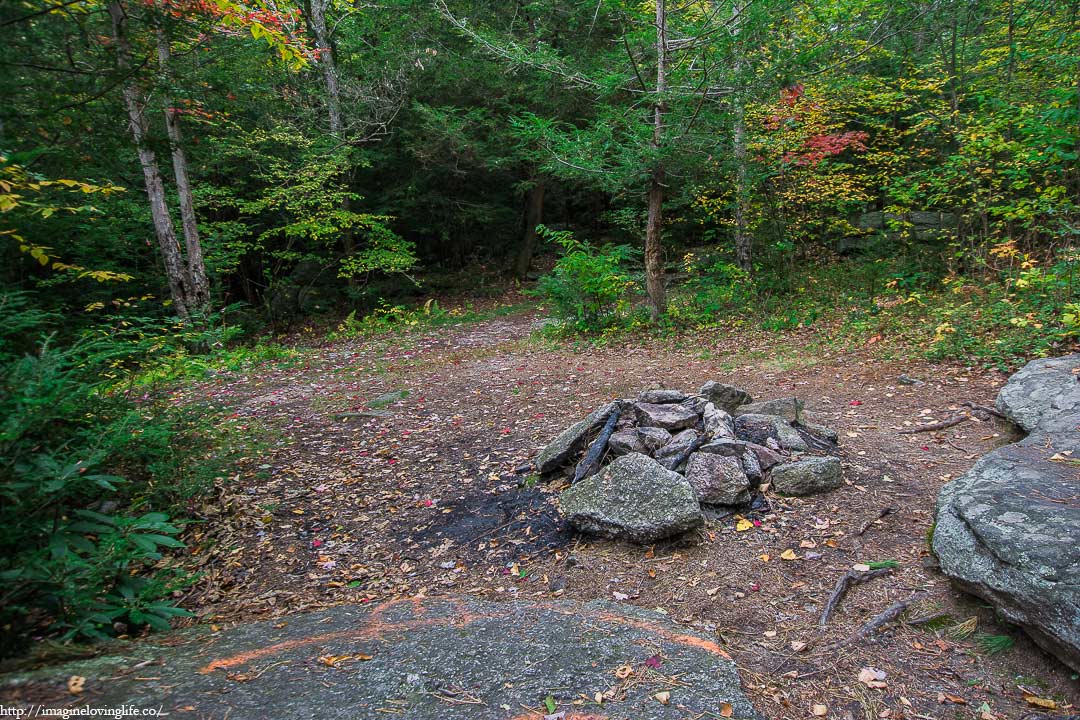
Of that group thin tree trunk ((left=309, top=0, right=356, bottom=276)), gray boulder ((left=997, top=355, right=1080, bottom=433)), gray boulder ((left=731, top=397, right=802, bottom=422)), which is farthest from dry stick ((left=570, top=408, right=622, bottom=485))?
thin tree trunk ((left=309, top=0, right=356, bottom=276))

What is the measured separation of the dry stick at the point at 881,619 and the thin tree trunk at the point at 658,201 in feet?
23.1

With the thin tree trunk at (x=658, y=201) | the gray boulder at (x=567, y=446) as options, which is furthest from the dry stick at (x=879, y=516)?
the thin tree trunk at (x=658, y=201)

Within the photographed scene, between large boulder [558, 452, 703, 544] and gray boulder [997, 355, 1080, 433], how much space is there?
2.37 meters

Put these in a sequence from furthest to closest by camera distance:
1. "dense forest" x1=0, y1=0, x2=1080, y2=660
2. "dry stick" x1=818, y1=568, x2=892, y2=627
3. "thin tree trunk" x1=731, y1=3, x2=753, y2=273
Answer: "thin tree trunk" x1=731, y1=3, x2=753, y2=273
"dense forest" x1=0, y1=0, x2=1080, y2=660
"dry stick" x1=818, y1=568, x2=892, y2=627

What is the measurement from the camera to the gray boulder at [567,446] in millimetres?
4363

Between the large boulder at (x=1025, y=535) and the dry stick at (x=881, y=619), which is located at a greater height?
the large boulder at (x=1025, y=535)

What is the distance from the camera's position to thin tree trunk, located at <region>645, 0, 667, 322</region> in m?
8.31

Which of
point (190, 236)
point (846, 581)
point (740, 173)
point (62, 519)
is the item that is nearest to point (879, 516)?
point (846, 581)

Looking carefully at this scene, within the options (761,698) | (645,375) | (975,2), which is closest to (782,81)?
(975,2)

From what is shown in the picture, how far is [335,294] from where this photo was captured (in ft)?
48.5

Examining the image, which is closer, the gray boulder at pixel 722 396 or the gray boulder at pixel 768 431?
the gray boulder at pixel 768 431

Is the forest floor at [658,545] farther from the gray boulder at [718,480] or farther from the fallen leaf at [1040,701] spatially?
the gray boulder at [718,480]

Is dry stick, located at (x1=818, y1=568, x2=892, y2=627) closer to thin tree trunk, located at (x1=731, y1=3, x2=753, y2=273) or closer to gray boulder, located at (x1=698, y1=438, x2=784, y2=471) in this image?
gray boulder, located at (x1=698, y1=438, x2=784, y2=471)

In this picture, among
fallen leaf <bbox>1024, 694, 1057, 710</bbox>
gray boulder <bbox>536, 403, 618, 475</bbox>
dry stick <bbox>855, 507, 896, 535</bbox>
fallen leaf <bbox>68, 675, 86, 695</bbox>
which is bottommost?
fallen leaf <bbox>1024, 694, 1057, 710</bbox>
